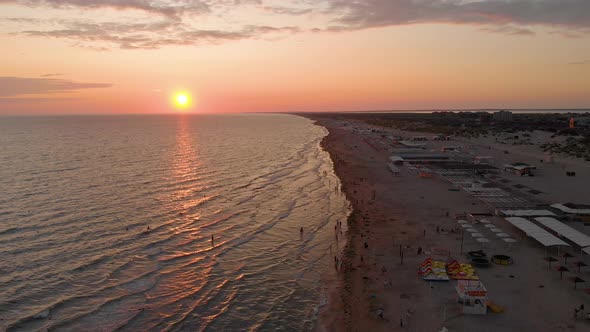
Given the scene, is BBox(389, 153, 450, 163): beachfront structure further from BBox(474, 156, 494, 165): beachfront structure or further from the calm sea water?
the calm sea water

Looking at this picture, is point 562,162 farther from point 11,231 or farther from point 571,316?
point 11,231

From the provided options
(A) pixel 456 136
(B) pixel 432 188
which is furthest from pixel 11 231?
(A) pixel 456 136

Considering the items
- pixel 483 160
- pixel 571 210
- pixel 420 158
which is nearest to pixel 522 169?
pixel 483 160

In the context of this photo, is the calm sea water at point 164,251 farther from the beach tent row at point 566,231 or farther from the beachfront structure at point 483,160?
the beachfront structure at point 483,160

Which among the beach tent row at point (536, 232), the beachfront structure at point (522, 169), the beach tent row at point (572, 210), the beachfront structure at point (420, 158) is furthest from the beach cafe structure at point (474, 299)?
the beachfront structure at point (420, 158)

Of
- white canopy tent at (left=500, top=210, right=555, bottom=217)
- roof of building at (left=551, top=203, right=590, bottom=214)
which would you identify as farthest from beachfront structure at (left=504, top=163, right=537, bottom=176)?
white canopy tent at (left=500, top=210, right=555, bottom=217)
